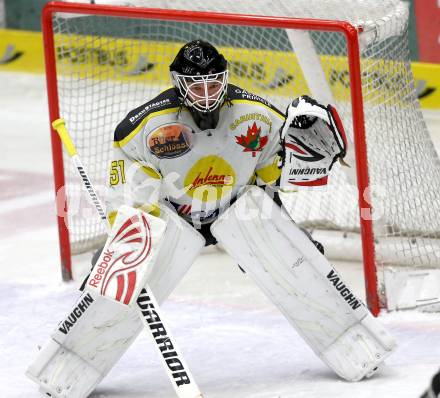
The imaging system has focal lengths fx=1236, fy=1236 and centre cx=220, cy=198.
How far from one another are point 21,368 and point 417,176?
1727mm

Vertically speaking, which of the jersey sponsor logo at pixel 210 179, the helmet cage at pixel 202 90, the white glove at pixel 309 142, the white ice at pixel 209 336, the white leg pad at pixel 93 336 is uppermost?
the helmet cage at pixel 202 90

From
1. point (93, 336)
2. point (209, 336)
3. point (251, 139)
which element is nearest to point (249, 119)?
point (251, 139)

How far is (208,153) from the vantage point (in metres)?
4.06

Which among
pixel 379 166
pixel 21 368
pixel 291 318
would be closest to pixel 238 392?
pixel 291 318

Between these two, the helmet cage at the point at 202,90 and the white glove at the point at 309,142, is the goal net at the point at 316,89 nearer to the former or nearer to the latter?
the white glove at the point at 309,142

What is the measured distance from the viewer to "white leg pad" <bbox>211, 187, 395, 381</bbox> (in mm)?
4098

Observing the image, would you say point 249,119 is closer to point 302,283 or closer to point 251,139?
point 251,139

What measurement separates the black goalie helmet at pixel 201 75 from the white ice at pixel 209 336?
Result: 983mm

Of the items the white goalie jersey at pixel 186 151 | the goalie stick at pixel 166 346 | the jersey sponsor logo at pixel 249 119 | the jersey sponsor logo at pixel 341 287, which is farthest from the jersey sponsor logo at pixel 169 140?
the jersey sponsor logo at pixel 341 287

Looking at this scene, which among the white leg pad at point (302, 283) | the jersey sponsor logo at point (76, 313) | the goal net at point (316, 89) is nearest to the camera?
the jersey sponsor logo at point (76, 313)

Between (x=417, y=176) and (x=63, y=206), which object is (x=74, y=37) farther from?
(x=417, y=176)

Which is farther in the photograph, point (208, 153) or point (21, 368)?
point (21, 368)

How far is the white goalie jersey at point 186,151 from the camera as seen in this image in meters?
4.02

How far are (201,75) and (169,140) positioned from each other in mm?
247
